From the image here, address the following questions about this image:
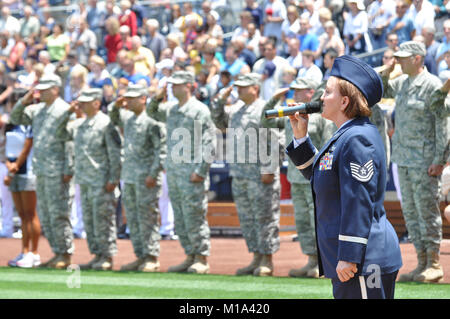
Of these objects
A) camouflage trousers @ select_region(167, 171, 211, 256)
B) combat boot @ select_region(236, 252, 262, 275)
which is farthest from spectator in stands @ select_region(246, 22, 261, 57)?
combat boot @ select_region(236, 252, 262, 275)

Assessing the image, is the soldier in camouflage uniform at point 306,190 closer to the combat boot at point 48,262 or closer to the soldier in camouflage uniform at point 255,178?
the soldier in camouflage uniform at point 255,178

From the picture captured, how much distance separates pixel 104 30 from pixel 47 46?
147cm

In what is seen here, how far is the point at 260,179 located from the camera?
1124cm

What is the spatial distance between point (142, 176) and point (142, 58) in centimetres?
702

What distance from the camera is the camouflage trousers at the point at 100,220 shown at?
12.1 metres

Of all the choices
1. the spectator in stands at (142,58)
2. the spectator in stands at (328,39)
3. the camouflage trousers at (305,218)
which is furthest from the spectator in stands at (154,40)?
the camouflage trousers at (305,218)

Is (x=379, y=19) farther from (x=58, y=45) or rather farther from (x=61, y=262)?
(x=58, y=45)

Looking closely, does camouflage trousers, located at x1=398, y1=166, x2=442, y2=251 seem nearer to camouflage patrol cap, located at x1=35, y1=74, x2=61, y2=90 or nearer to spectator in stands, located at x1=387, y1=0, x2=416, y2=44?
camouflage patrol cap, located at x1=35, y1=74, x2=61, y2=90

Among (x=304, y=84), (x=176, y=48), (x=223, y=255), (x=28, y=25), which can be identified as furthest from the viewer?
(x=28, y=25)

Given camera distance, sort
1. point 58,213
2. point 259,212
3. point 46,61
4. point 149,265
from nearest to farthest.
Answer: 1. point 259,212
2. point 149,265
3. point 58,213
4. point 46,61

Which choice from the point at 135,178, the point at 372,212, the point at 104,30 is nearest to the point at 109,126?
the point at 135,178

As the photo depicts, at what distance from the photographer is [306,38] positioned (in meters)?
17.0

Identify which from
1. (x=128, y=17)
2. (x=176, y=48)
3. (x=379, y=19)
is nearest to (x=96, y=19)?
(x=128, y=17)
